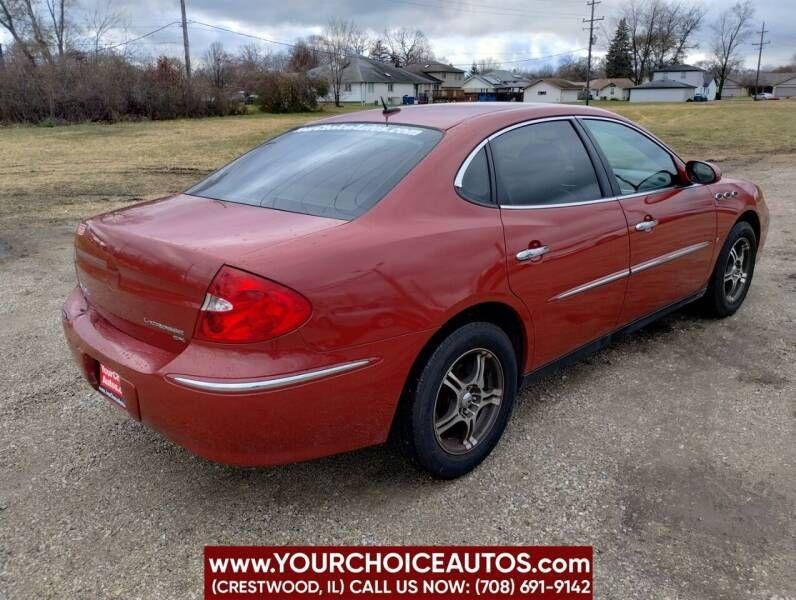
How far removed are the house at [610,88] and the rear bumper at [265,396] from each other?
110 meters

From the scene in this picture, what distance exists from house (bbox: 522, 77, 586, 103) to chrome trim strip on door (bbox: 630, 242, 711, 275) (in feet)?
309

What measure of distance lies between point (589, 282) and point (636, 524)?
1.18 m

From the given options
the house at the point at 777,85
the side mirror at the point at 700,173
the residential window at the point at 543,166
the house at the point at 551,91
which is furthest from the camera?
the house at the point at 777,85

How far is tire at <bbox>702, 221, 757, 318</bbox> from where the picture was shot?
446cm

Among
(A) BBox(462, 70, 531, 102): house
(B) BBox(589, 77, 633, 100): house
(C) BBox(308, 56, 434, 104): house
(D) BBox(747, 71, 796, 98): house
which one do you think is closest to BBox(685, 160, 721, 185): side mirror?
(C) BBox(308, 56, 434, 104): house

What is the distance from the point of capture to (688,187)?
13.1 ft

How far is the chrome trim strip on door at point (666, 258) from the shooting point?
3564 mm

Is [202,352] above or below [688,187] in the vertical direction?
below

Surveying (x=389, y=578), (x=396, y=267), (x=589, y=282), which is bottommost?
(x=389, y=578)

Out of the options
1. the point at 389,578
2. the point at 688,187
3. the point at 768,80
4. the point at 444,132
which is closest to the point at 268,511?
the point at 389,578

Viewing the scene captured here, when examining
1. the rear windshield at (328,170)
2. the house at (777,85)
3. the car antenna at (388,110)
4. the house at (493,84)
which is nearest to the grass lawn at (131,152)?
the rear windshield at (328,170)

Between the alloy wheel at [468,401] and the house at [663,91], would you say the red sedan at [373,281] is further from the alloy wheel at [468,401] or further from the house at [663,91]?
the house at [663,91]

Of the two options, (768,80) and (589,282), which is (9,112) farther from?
(768,80)

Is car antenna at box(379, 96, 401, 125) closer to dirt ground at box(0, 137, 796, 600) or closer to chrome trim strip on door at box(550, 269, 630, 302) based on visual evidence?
chrome trim strip on door at box(550, 269, 630, 302)
